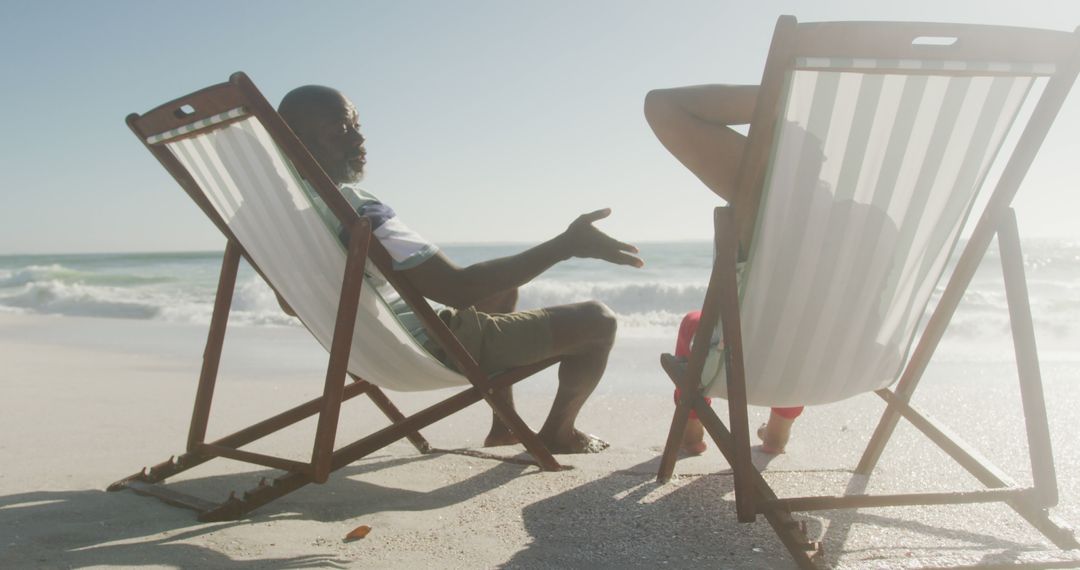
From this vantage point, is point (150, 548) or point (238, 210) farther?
point (238, 210)

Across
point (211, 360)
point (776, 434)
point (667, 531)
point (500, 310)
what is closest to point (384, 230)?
point (211, 360)

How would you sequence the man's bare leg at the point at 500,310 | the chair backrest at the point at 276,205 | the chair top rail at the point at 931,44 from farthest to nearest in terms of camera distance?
the man's bare leg at the point at 500,310 → the chair backrest at the point at 276,205 → the chair top rail at the point at 931,44

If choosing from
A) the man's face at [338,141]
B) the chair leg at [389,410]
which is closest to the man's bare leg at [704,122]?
the man's face at [338,141]

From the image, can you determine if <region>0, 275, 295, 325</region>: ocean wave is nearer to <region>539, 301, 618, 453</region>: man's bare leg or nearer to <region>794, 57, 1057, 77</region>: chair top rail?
<region>539, 301, 618, 453</region>: man's bare leg

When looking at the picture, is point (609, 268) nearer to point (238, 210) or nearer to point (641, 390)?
point (641, 390)

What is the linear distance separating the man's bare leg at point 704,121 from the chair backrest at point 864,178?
222mm

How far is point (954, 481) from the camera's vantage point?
295 centimetres

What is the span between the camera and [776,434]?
3396 mm

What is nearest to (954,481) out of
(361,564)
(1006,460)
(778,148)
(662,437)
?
(1006,460)

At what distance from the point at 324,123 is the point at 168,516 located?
4.05ft

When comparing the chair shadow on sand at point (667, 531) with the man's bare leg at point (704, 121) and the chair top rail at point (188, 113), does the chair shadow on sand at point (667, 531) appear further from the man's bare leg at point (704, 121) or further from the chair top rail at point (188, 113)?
the chair top rail at point (188, 113)

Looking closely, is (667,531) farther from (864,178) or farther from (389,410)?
(389,410)

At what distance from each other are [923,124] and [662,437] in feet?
→ 7.71

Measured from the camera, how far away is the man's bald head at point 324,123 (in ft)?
8.54
